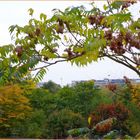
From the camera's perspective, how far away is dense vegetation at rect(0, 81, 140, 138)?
14102 millimetres

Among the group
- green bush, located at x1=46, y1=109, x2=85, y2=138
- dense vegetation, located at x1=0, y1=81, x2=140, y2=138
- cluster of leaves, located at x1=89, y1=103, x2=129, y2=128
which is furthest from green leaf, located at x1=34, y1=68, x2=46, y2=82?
green bush, located at x1=46, y1=109, x2=85, y2=138

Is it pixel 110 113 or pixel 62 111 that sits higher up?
pixel 62 111

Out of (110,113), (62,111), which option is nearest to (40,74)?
(110,113)

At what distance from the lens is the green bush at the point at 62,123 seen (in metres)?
15.5

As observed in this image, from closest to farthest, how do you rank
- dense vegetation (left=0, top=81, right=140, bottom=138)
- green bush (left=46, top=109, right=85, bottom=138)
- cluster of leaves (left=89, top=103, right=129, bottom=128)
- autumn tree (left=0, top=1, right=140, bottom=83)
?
autumn tree (left=0, top=1, right=140, bottom=83), cluster of leaves (left=89, top=103, right=129, bottom=128), dense vegetation (left=0, top=81, right=140, bottom=138), green bush (left=46, top=109, right=85, bottom=138)

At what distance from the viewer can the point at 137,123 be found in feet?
47.2

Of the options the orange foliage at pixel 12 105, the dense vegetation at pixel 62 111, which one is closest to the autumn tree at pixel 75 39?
the dense vegetation at pixel 62 111

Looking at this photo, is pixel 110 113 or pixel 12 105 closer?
pixel 110 113

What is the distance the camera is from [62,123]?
15.6 meters

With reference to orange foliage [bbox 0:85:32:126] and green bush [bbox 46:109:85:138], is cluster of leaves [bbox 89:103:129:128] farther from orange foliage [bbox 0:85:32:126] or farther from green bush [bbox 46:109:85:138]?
orange foliage [bbox 0:85:32:126]

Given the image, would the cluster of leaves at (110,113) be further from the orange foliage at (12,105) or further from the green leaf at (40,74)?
the green leaf at (40,74)

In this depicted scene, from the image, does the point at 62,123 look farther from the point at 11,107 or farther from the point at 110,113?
the point at 110,113

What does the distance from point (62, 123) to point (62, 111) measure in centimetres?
46

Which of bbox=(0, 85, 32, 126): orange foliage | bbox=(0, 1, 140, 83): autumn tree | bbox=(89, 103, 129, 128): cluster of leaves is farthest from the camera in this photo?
bbox=(0, 85, 32, 126): orange foliage
